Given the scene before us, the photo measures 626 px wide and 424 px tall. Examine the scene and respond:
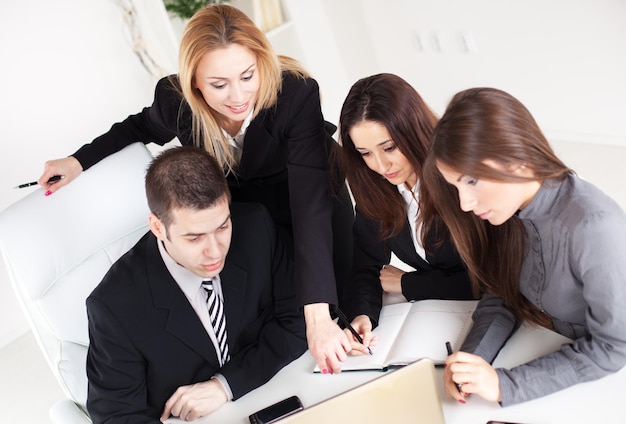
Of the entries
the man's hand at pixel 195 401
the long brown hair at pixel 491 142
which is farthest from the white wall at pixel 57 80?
Result: the long brown hair at pixel 491 142

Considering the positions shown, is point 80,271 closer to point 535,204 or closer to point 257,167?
point 257,167

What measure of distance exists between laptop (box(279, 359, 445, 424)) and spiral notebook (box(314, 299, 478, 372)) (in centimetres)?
25

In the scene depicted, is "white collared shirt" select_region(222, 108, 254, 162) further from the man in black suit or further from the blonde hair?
the man in black suit

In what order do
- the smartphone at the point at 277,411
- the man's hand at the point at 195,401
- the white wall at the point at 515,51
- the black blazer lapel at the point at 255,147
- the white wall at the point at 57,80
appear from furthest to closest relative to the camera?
1. the white wall at the point at 57,80
2. the white wall at the point at 515,51
3. the black blazer lapel at the point at 255,147
4. the man's hand at the point at 195,401
5. the smartphone at the point at 277,411

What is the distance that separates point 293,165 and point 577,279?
2.79 ft

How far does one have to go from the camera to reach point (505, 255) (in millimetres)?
1660

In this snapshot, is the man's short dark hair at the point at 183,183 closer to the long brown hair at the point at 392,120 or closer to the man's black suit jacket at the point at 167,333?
the man's black suit jacket at the point at 167,333

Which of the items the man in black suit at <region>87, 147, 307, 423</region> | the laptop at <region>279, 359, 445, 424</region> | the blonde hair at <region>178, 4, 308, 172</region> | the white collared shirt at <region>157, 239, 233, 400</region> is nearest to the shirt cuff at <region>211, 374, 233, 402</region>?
the man in black suit at <region>87, 147, 307, 423</region>

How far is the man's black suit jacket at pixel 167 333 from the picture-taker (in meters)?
1.83

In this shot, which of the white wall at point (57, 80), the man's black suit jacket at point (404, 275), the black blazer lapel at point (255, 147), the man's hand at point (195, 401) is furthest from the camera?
the white wall at point (57, 80)

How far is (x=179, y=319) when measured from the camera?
1904mm

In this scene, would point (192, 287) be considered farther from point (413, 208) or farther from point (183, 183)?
point (413, 208)

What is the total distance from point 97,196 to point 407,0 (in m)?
2.69

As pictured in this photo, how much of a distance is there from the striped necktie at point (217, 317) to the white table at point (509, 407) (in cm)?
19
